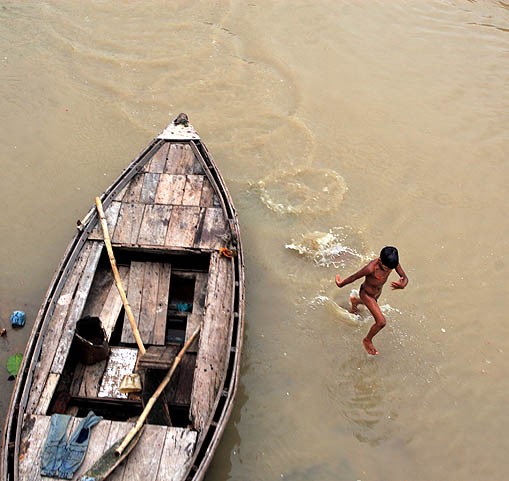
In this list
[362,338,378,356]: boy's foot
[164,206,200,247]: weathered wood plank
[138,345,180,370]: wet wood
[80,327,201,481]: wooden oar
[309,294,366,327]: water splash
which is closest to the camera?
[80,327,201,481]: wooden oar

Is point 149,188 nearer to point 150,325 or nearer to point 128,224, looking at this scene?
point 128,224

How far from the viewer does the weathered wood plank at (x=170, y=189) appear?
21.0 feet

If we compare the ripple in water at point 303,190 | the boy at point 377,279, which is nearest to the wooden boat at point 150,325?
the ripple in water at point 303,190

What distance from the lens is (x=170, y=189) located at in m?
6.54

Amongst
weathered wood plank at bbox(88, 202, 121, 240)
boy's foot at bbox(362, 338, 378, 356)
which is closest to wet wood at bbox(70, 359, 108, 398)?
weathered wood plank at bbox(88, 202, 121, 240)

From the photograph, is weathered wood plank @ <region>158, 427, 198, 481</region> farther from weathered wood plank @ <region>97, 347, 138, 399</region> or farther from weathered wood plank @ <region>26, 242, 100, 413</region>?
weathered wood plank @ <region>26, 242, 100, 413</region>

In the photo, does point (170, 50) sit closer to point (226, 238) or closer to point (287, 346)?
point (226, 238)

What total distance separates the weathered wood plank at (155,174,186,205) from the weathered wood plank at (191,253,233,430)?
3.43 feet

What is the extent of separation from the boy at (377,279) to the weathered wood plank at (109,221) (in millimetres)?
2643

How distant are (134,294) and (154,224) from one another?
33.6 inches

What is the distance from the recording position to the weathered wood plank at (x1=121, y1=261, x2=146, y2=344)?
5.53 m

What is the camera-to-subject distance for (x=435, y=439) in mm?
5445

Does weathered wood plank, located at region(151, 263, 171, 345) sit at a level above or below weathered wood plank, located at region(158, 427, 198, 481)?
above

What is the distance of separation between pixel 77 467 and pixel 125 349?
4.49ft
